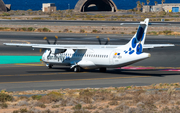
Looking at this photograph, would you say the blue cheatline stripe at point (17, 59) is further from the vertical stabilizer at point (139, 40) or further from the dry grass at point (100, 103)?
the dry grass at point (100, 103)

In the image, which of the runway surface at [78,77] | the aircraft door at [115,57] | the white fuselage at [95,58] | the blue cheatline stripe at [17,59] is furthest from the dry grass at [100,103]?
the blue cheatline stripe at [17,59]

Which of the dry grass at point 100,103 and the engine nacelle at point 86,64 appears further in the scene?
the engine nacelle at point 86,64

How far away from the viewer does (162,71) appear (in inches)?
1446

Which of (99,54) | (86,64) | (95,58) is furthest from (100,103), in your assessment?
(86,64)

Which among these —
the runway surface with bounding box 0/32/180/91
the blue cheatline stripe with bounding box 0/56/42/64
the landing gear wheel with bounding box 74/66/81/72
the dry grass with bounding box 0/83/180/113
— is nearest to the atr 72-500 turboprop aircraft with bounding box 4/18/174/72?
the landing gear wheel with bounding box 74/66/81/72

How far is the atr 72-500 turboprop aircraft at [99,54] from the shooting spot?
1263 inches

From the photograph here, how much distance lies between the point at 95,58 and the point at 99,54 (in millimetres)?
668

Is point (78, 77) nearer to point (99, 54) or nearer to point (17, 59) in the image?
point (99, 54)

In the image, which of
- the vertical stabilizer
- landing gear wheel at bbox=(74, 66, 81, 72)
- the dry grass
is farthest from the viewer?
landing gear wheel at bbox=(74, 66, 81, 72)

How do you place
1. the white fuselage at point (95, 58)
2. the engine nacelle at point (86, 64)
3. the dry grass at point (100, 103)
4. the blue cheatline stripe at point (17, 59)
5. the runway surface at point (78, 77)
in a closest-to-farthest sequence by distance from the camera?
the dry grass at point (100, 103) → the runway surface at point (78, 77) → the white fuselage at point (95, 58) → the engine nacelle at point (86, 64) → the blue cheatline stripe at point (17, 59)

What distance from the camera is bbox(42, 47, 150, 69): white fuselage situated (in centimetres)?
3222

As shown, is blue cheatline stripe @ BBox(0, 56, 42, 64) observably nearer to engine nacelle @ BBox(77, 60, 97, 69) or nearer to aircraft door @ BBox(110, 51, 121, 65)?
engine nacelle @ BBox(77, 60, 97, 69)

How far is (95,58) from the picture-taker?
1373 inches

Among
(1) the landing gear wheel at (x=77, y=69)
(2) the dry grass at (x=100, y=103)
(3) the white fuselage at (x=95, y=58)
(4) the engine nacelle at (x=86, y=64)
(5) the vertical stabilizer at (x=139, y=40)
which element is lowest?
(2) the dry grass at (x=100, y=103)
